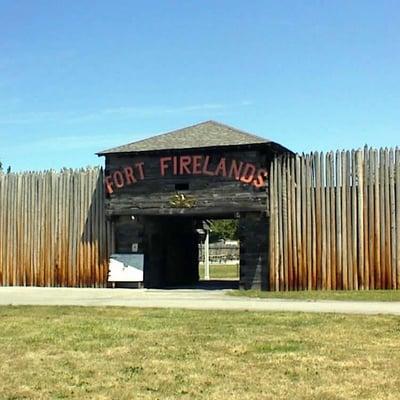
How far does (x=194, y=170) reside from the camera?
2245cm

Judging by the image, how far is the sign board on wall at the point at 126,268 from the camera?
76.7 ft

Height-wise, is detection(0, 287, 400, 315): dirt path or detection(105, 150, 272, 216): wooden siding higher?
detection(105, 150, 272, 216): wooden siding

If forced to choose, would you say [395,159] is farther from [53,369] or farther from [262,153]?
[53,369]

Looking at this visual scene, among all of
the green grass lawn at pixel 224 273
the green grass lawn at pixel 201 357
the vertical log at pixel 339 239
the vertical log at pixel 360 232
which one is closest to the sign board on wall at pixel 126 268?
the vertical log at pixel 339 239

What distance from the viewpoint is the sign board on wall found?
23.4 m

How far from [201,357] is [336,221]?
42.2ft

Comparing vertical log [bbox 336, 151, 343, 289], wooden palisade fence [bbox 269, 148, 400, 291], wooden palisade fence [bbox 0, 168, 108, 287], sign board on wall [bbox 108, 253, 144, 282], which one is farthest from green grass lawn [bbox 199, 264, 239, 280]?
vertical log [bbox 336, 151, 343, 289]

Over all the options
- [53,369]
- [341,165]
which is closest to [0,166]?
[341,165]

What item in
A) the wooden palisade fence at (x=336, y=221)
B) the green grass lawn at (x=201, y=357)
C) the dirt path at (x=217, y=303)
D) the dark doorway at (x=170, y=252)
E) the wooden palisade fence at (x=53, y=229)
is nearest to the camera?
the green grass lawn at (x=201, y=357)

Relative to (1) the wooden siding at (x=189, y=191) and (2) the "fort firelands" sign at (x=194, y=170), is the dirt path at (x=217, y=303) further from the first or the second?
(2) the "fort firelands" sign at (x=194, y=170)

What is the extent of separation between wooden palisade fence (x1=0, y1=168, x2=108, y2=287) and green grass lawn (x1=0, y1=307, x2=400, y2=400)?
1110 cm

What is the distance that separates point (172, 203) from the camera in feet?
74.5

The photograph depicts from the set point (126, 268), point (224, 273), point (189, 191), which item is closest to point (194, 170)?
point (189, 191)

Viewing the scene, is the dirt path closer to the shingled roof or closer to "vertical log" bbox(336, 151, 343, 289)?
"vertical log" bbox(336, 151, 343, 289)
